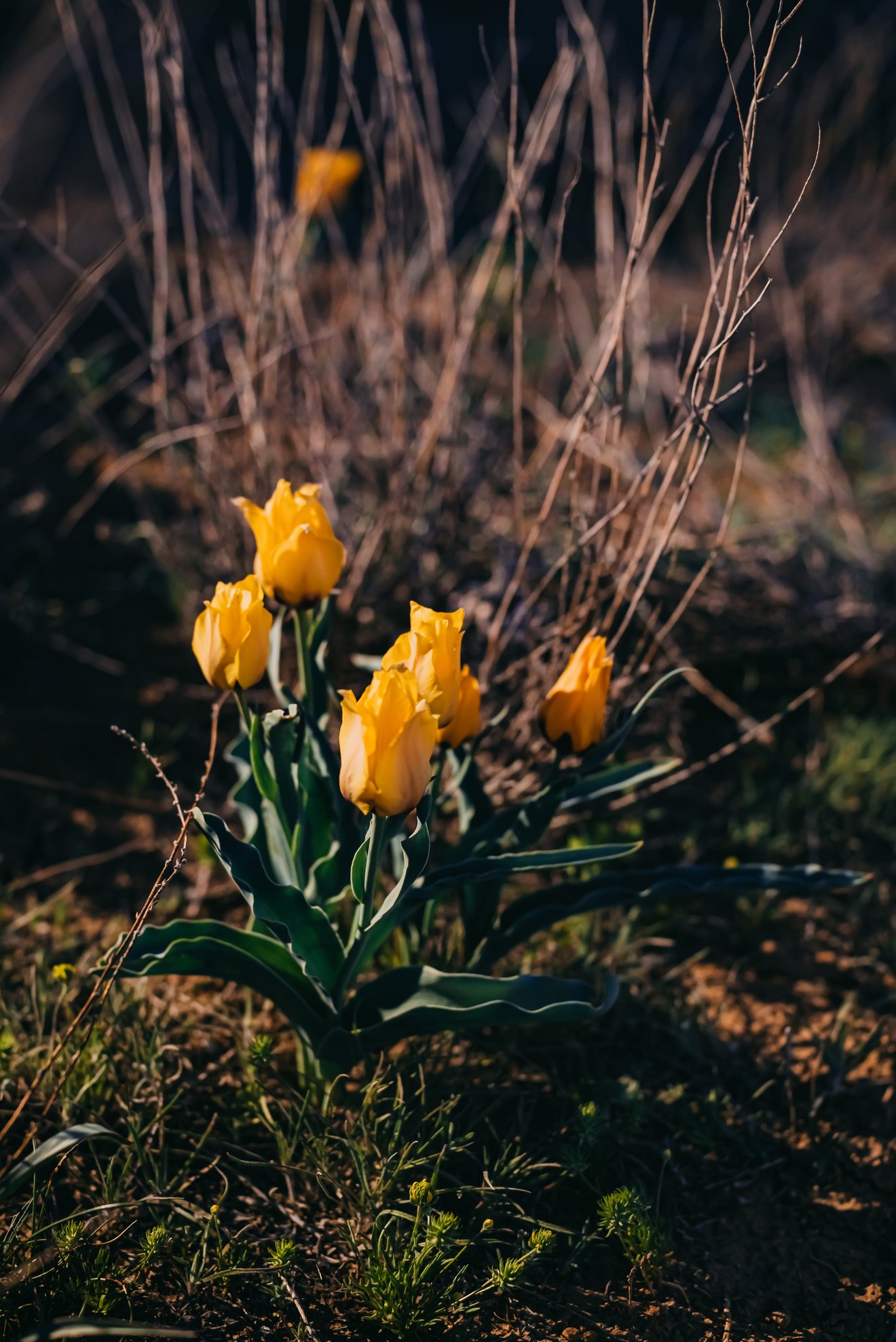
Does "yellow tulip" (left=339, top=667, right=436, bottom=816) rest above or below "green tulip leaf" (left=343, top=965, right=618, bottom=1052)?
above

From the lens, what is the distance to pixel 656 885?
62.7 inches

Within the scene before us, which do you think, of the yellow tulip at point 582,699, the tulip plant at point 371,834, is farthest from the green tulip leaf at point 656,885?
the yellow tulip at point 582,699

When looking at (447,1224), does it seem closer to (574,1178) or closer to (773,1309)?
(574,1178)

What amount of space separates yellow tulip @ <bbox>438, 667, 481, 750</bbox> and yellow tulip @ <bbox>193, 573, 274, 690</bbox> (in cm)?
28

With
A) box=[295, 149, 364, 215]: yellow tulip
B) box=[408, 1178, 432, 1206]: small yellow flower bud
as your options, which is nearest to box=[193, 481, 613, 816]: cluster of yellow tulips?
box=[408, 1178, 432, 1206]: small yellow flower bud

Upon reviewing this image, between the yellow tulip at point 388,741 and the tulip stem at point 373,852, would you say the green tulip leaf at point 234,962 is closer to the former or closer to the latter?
the tulip stem at point 373,852

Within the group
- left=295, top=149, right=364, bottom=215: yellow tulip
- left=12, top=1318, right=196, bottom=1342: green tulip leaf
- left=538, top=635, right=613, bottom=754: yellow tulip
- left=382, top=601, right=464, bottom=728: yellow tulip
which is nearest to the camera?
left=12, top=1318, right=196, bottom=1342: green tulip leaf

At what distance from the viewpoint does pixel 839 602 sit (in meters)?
2.71

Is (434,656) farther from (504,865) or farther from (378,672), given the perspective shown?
(504,865)

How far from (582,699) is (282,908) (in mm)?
512

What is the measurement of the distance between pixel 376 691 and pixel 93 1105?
914mm

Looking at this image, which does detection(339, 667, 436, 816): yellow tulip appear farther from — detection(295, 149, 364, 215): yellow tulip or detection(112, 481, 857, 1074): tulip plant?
detection(295, 149, 364, 215): yellow tulip

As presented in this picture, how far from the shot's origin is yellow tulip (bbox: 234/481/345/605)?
142cm

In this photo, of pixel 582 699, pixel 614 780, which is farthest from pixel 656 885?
pixel 582 699
